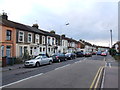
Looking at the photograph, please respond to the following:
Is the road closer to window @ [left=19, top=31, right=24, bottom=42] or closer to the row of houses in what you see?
the row of houses

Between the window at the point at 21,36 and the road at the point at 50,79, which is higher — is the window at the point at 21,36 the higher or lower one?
the higher one

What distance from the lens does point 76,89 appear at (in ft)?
26.8

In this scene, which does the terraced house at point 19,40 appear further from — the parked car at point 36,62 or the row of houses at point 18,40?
the parked car at point 36,62

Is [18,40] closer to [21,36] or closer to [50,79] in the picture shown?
[21,36]

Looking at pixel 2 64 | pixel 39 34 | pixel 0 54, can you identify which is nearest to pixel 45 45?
pixel 39 34

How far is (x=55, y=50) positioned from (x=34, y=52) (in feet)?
43.1

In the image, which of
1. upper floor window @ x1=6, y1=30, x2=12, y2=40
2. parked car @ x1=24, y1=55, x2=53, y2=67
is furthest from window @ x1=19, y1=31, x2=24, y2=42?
parked car @ x1=24, y1=55, x2=53, y2=67

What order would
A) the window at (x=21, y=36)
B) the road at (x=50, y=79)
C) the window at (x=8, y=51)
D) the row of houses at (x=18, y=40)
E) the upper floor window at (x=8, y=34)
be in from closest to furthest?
the road at (x=50, y=79) < the row of houses at (x=18, y=40) < the window at (x=8, y=51) < the upper floor window at (x=8, y=34) < the window at (x=21, y=36)

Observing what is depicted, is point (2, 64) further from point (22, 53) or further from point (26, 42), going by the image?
point (26, 42)

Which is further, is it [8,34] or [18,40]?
[18,40]

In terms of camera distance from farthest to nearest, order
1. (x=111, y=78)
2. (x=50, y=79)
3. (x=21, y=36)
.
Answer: (x=21, y=36) < (x=111, y=78) < (x=50, y=79)

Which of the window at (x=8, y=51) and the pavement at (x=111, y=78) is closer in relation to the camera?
the pavement at (x=111, y=78)

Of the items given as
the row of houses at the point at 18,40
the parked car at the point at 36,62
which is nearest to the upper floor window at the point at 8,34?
the row of houses at the point at 18,40

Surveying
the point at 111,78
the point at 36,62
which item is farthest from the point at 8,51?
the point at 111,78
